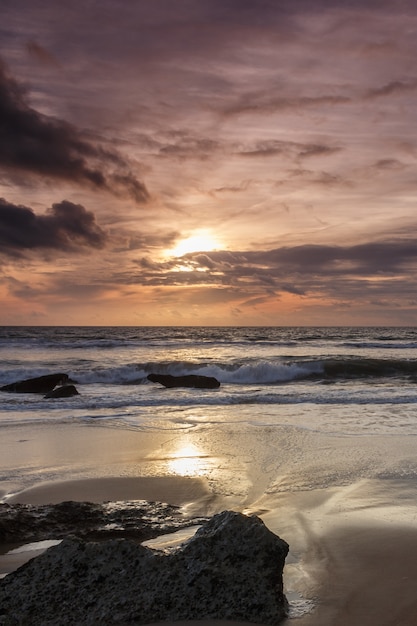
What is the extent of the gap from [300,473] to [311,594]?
313cm

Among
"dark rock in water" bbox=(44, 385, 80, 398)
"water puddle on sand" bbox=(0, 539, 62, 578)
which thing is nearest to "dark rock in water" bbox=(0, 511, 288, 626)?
"water puddle on sand" bbox=(0, 539, 62, 578)

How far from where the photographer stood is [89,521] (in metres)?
4.55

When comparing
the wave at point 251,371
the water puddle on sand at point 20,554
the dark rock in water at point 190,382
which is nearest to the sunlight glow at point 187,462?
the water puddle on sand at point 20,554

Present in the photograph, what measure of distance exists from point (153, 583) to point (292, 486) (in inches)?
120

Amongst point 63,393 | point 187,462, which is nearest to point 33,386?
point 63,393

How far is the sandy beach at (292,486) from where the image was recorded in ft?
11.0

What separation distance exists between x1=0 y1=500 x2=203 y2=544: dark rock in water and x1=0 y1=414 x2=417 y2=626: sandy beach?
38 cm

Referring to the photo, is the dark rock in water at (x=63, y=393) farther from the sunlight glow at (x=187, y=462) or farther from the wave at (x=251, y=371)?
the sunlight glow at (x=187, y=462)

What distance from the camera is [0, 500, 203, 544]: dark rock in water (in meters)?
4.27

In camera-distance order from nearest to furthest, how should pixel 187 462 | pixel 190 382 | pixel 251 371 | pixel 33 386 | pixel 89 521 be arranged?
pixel 89 521
pixel 187 462
pixel 33 386
pixel 190 382
pixel 251 371

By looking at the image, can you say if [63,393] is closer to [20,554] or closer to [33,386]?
[33,386]

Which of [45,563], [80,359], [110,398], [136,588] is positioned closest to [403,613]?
[136,588]

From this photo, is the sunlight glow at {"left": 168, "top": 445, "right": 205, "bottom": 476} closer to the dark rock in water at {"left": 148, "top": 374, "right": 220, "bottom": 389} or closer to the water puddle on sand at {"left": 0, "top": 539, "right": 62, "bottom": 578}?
the water puddle on sand at {"left": 0, "top": 539, "right": 62, "bottom": 578}

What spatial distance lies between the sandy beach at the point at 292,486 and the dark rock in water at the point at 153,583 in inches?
11.4
